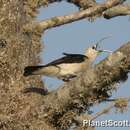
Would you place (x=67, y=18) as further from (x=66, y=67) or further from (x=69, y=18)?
(x=66, y=67)

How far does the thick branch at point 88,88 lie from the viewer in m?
5.01

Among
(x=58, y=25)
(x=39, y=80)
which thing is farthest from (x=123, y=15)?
(x=58, y=25)

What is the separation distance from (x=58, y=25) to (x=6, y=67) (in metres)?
1.14

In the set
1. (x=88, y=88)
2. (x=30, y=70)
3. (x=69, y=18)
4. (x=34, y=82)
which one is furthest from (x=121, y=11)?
(x=69, y=18)

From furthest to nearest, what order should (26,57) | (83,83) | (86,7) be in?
(86,7) → (26,57) → (83,83)

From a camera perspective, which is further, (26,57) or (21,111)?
(26,57)

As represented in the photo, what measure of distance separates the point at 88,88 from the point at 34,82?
4.88ft

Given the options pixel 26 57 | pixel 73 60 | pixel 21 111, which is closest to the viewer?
pixel 21 111

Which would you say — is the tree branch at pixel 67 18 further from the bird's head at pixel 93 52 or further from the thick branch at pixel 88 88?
the thick branch at pixel 88 88

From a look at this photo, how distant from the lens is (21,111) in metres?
5.59

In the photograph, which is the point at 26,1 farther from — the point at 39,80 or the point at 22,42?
the point at 39,80

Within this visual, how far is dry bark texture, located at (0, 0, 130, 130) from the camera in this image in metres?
5.14

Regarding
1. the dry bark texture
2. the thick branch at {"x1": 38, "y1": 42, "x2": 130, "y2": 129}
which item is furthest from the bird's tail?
the thick branch at {"x1": 38, "y1": 42, "x2": 130, "y2": 129}

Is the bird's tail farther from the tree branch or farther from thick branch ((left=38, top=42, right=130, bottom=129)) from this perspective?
the tree branch
